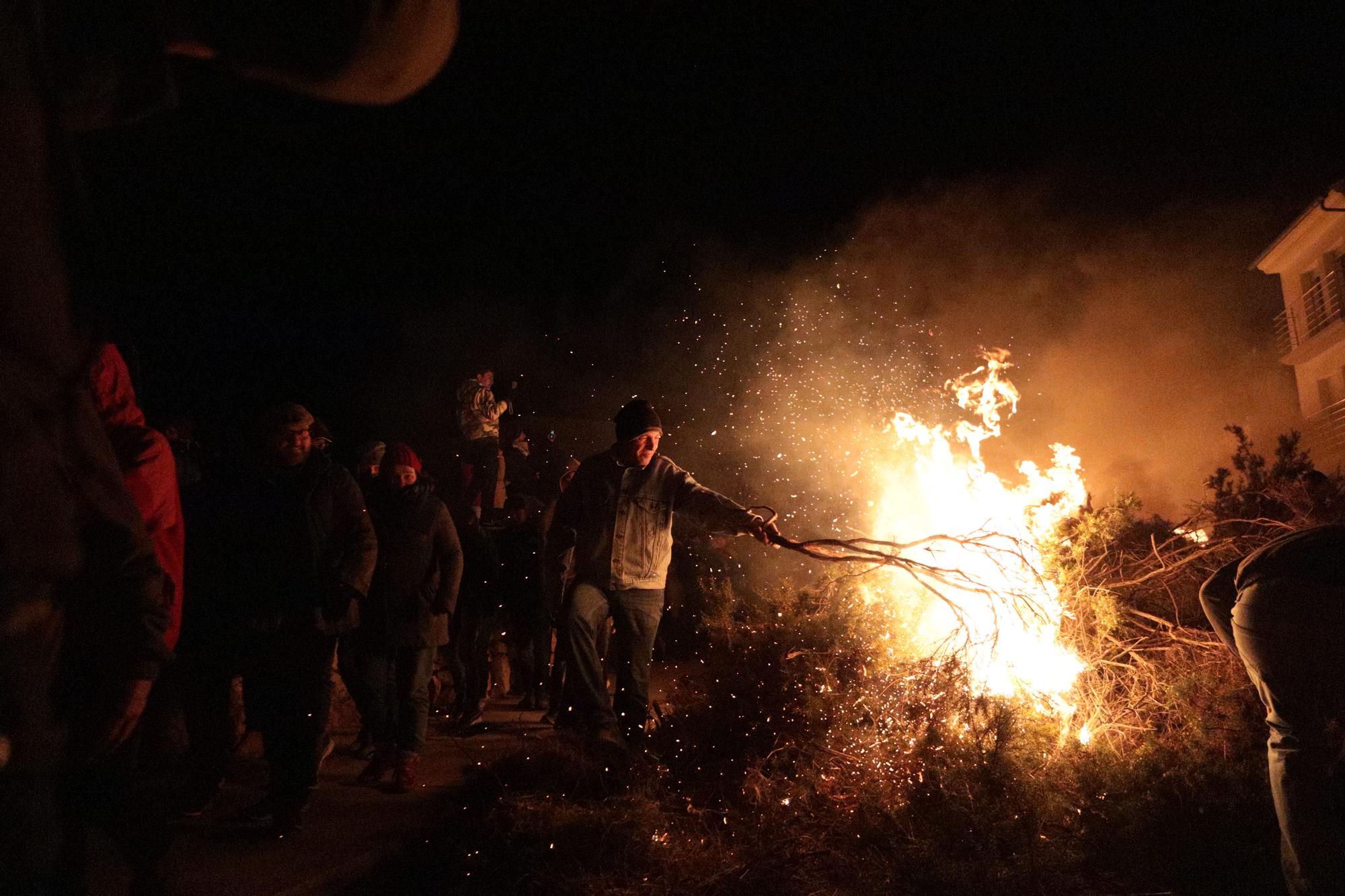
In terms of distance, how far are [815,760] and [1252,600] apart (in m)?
2.17

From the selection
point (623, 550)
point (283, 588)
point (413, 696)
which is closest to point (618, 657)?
point (623, 550)

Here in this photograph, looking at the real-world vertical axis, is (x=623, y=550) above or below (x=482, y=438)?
below

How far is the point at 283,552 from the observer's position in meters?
3.98

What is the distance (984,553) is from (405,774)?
145 inches

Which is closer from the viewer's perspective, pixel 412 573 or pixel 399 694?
pixel 399 694

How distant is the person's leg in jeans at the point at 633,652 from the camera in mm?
4816

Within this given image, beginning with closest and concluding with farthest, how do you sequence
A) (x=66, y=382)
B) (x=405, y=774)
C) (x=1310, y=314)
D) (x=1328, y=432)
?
(x=66, y=382)
(x=405, y=774)
(x=1328, y=432)
(x=1310, y=314)

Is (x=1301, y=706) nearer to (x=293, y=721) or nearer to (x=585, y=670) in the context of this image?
(x=585, y=670)

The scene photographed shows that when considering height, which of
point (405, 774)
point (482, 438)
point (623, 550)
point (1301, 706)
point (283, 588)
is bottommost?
point (405, 774)

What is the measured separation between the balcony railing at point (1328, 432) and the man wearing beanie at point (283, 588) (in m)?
26.2

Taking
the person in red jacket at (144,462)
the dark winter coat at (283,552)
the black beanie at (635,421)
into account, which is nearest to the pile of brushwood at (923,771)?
the dark winter coat at (283,552)

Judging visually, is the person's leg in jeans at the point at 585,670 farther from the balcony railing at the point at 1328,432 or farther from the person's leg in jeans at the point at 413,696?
the balcony railing at the point at 1328,432

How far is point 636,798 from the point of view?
13.1 ft

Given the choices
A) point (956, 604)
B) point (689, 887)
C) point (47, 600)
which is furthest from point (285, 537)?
point (956, 604)
